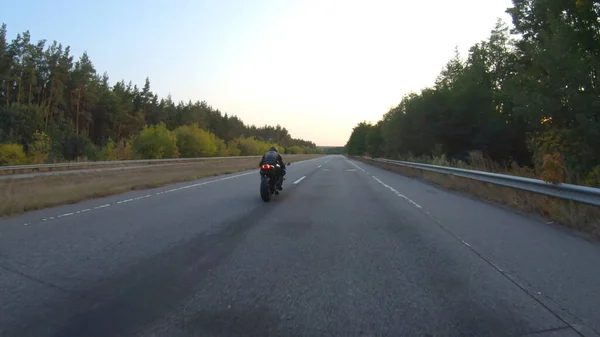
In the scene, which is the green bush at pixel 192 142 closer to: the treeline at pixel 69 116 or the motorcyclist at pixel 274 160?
the treeline at pixel 69 116

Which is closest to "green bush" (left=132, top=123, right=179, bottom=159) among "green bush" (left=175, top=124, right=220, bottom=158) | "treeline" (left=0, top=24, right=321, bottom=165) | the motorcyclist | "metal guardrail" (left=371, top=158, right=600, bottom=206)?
"treeline" (left=0, top=24, right=321, bottom=165)

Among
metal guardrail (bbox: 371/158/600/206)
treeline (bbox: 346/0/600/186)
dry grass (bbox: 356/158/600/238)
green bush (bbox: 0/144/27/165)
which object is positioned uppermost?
treeline (bbox: 346/0/600/186)

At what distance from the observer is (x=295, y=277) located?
5.33 metres

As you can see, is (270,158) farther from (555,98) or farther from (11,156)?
(11,156)

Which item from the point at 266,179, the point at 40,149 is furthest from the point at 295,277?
the point at 40,149

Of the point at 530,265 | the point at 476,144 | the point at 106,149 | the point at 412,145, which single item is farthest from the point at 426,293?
the point at 106,149

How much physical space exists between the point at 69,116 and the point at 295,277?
249ft

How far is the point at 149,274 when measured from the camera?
5.44 metres

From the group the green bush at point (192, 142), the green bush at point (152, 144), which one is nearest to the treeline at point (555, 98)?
the green bush at point (152, 144)

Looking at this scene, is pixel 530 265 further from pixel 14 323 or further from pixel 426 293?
pixel 14 323

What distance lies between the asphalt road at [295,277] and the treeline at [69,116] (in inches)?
1610

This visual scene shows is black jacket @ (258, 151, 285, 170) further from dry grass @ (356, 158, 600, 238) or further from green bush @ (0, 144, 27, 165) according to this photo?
green bush @ (0, 144, 27, 165)

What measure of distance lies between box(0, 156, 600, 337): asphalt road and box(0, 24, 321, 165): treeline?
134 feet

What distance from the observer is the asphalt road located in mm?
3910
